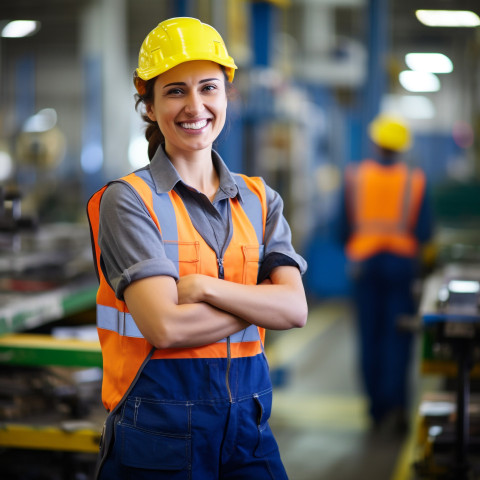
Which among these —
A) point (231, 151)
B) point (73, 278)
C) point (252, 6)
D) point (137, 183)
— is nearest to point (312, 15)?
point (252, 6)

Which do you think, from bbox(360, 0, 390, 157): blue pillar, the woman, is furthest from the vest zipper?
bbox(360, 0, 390, 157): blue pillar

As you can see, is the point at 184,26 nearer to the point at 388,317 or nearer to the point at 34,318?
the point at 34,318

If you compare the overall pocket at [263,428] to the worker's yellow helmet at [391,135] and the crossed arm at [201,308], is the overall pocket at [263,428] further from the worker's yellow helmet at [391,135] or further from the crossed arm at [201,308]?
the worker's yellow helmet at [391,135]

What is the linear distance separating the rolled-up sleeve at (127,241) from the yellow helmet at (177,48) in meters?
0.33

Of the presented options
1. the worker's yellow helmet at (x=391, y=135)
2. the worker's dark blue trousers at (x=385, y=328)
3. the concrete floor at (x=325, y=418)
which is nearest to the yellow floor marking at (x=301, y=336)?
the concrete floor at (x=325, y=418)

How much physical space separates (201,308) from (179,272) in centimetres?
13

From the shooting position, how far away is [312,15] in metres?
14.0

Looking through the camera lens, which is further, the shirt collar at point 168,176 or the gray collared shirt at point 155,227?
the shirt collar at point 168,176

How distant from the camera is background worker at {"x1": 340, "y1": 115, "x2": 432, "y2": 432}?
5.86m

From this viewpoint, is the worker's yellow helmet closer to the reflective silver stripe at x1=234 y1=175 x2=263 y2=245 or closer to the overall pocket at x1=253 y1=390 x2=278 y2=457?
the reflective silver stripe at x1=234 y1=175 x2=263 y2=245

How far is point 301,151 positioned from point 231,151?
4.84m

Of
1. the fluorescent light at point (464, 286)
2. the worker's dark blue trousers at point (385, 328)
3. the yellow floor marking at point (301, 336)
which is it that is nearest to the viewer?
the fluorescent light at point (464, 286)

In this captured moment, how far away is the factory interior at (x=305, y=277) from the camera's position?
3.54 m

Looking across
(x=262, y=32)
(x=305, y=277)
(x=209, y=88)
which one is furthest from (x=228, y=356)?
(x=305, y=277)
